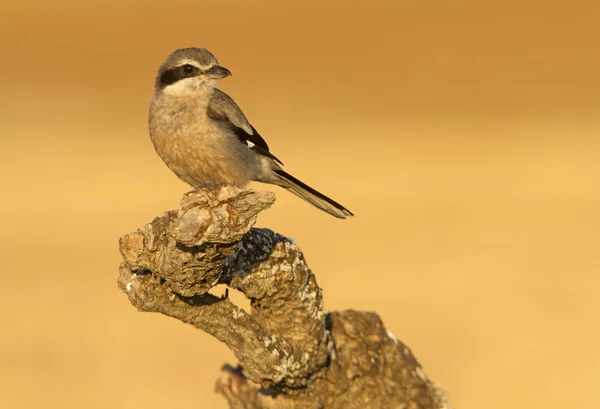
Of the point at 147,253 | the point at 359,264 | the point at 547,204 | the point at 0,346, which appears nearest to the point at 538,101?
the point at 547,204

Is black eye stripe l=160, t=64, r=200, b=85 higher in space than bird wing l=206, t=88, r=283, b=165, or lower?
higher

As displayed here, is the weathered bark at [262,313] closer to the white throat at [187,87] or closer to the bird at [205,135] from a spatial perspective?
the bird at [205,135]

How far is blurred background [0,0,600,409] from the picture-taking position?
10.8 metres

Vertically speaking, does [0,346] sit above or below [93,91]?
below

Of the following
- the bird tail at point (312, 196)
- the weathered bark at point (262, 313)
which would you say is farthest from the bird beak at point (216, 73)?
the weathered bark at point (262, 313)

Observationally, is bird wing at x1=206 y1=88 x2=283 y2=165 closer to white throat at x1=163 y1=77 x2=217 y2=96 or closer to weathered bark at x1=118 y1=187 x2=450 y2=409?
white throat at x1=163 y1=77 x2=217 y2=96

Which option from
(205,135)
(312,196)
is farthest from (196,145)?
(312,196)

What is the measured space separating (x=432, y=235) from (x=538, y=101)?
8418mm

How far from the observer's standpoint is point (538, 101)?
21.5 meters

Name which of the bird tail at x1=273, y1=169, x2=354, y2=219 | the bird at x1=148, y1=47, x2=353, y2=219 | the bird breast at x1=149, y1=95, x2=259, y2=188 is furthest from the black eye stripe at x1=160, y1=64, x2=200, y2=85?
the bird tail at x1=273, y1=169, x2=354, y2=219

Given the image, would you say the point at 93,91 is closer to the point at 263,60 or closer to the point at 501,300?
the point at 263,60

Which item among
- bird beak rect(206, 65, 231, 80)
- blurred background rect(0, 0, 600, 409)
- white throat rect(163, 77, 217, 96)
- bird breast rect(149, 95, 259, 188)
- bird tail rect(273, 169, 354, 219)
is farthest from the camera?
blurred background rect(0, 0, 600, 409)

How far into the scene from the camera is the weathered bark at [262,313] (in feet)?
16.3

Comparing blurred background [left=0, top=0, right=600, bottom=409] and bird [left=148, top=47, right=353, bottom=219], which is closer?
bird [left=148, top=47, right=353, bottom=219]
